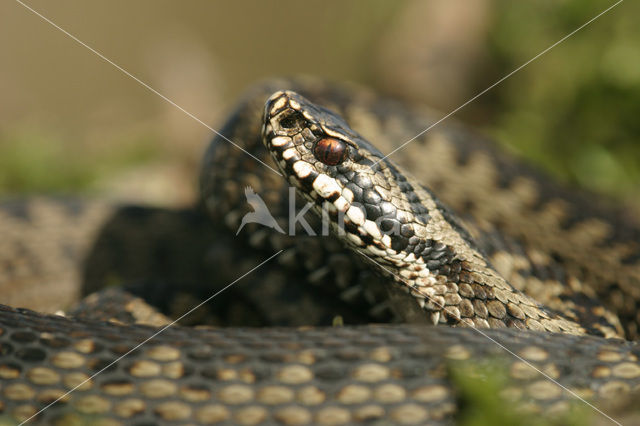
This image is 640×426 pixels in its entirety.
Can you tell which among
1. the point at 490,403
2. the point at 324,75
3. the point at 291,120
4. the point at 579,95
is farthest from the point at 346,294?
the point at 324,75

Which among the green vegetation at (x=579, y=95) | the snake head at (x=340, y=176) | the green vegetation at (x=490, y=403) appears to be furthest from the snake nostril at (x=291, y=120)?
the green vegetation at (x=579, y=95)

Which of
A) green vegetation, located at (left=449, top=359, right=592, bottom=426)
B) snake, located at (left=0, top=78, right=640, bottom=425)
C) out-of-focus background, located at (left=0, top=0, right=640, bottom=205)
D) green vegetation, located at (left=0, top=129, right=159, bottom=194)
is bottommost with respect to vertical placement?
green vegetation, located at (left=449, top=359, right=592, bottom=426)

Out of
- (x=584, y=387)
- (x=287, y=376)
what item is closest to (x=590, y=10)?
(x=584, y=387)

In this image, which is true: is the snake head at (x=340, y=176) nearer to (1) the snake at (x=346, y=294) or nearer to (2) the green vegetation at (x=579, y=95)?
(1) the snake at (x=346, y=294)

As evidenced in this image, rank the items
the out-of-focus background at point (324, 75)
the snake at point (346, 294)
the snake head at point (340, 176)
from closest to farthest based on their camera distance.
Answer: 1. the snake at point (346, 294)
2. the snake head at point (340, 176)
3. the out-of-focus background at point (324, 75)

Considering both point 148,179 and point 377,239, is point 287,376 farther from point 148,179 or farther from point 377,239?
point 148,179

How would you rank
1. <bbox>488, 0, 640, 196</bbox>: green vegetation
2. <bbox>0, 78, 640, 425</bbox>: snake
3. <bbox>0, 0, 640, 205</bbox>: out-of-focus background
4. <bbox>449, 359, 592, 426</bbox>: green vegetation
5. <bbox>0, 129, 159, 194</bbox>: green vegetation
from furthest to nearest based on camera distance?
1. <bbox>0, 129, 159, 194</bbox>: green vegetation
2. <bbox>0, 0, 640, 205</bbox>: out-of-focus background
3. <bbox>488, 0, 640, 196</bbox>: green vegetation
4. <bbox>0, 78, 640, 425</bbox>: snake
5. <bbox>449, 359, 592, 426</bbox>: green vegetation

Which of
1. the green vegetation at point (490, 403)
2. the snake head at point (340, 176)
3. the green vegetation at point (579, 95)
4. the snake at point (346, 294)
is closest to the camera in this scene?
the green vegetation at point (490, 403)

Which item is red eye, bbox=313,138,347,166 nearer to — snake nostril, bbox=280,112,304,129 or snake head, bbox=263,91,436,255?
snake head, bbox=263,91,436,255

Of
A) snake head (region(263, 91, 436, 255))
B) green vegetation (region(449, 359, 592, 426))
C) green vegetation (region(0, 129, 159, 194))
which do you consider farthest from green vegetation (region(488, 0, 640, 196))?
green vegetation (region(449, 359, 592, 426))
